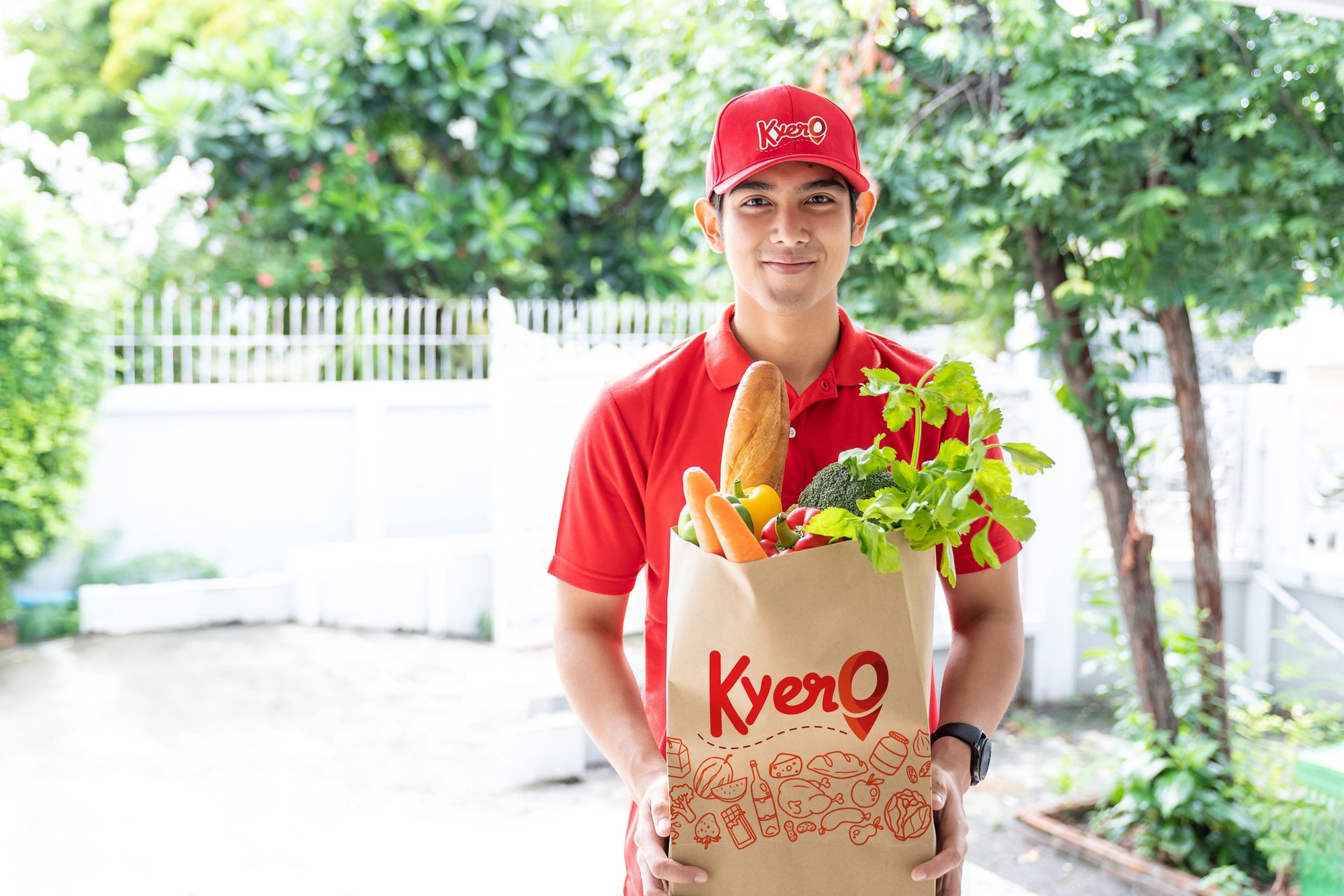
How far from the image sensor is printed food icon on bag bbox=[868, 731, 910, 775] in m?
0.96

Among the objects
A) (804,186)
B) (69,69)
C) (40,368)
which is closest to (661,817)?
(804,186)

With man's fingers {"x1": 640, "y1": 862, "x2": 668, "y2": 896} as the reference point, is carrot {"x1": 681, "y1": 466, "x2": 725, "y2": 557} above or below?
above

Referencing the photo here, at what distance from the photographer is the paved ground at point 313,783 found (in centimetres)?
329

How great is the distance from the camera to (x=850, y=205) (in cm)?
123

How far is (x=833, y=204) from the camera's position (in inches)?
47.0

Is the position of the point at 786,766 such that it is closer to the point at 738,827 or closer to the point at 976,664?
the point at 738,827

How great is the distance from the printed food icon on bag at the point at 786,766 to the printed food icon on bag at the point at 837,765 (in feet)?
0.03

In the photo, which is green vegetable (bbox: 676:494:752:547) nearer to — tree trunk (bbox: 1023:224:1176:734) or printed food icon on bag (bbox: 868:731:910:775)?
printed food icon on bag (bbox: 868:731:910:775)

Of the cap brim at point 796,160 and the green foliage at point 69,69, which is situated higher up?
the green foliage at point 69,69

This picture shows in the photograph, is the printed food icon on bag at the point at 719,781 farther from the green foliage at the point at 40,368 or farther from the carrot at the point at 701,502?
the green foliage at the point at 40,368

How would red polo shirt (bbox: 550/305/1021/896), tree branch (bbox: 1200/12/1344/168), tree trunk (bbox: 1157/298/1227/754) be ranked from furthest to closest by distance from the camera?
tree trunk (bbox: 1157/298/1227/754), tree branch (bbox: 1200/12/1344/168), red polo shirt (bbox: 550/305/1021/896)

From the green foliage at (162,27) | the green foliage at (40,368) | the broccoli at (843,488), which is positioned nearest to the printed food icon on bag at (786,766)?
the broccoli at (843,488)

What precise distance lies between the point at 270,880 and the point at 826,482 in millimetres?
2922

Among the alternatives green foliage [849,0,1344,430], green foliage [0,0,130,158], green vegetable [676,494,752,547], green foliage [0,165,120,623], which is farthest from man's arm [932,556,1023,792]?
green foliage [0,0,130,158]
